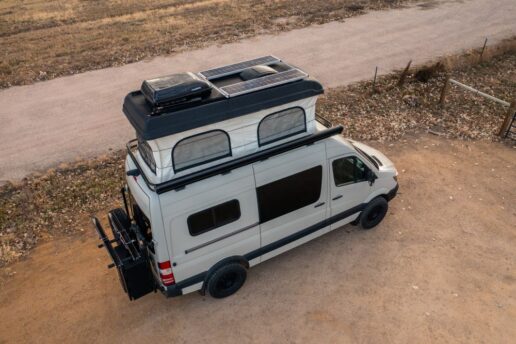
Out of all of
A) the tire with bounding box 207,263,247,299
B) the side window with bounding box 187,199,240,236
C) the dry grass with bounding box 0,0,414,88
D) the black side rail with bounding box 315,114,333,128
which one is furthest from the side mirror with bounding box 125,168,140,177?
the dry grass with bounding box 0,0,414,88

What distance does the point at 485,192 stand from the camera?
10.0 meters

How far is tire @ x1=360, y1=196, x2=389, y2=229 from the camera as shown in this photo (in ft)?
28.6

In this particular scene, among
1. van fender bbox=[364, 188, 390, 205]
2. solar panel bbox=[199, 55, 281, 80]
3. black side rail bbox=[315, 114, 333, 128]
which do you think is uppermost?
solar panel bbox=[199, 55, 281, 80]

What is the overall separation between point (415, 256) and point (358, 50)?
484 inches

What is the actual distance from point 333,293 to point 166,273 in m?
3.09

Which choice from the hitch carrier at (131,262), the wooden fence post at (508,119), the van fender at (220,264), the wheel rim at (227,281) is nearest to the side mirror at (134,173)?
the hitch carrier at (131,262)

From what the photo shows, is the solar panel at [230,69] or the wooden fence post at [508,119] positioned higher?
the solar panel at [230,69]

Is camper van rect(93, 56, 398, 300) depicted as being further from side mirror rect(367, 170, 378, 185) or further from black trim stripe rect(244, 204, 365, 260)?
side mirror rect(367, 170, 378, 185)

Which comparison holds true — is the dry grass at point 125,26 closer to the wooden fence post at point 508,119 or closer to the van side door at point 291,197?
the wooden fence post at point 508,119

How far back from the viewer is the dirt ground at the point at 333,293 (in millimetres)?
7117

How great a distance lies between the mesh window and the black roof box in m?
0.73

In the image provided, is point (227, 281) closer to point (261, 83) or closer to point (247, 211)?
point (247, 211)

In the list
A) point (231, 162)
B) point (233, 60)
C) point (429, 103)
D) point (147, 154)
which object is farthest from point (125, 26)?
point (231, 162)

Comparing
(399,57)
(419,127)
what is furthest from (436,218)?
(399,57)
